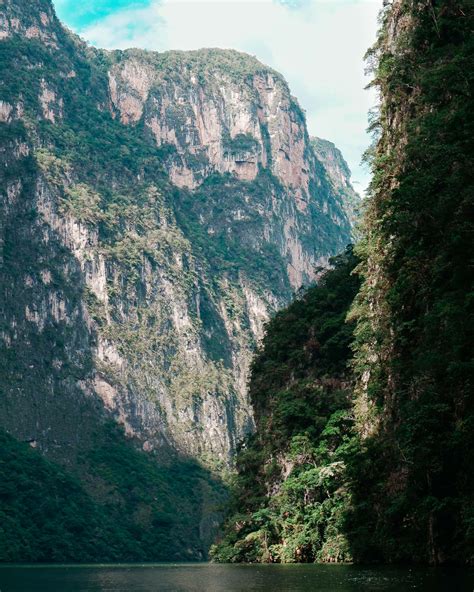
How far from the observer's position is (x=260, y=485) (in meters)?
68.0

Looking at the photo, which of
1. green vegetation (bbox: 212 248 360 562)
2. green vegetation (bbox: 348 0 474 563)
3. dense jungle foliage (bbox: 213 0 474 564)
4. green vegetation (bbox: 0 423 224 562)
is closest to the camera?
green vegetation (bbox: 348 0 474 563)

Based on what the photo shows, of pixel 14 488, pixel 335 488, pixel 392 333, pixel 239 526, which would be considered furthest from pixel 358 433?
pixel 14 488

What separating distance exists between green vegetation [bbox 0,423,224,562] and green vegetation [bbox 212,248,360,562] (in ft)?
147

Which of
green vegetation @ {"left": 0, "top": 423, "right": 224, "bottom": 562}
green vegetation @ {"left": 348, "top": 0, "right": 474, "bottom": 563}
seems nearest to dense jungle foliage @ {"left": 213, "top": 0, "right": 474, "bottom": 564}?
green vegetation @ {"left": 348, "top": 0, "right": 474, "bottom": 563}

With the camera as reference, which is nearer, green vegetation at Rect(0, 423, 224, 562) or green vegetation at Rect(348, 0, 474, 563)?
green vegetation at Rect(348, 0, 474, 563)

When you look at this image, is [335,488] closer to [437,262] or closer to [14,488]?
[437,262]

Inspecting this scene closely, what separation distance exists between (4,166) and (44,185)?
8060 millimetres

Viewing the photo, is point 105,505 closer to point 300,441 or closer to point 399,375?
point 300,441

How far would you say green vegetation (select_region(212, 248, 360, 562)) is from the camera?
5419 cm

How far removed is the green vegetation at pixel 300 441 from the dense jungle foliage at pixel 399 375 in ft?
0.44

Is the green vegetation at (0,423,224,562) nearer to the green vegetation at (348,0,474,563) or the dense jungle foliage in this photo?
the dense jungle foliage

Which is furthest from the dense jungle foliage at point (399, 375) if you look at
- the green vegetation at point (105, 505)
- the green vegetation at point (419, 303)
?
the green vegetation at point (105, 505)

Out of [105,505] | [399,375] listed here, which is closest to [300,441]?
[399,375]

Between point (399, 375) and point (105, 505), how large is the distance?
116511mm
